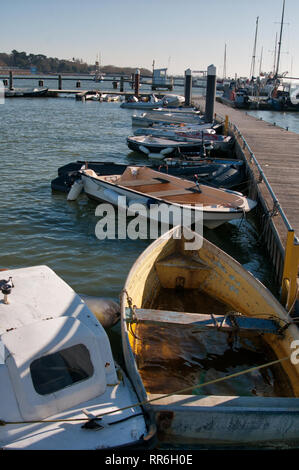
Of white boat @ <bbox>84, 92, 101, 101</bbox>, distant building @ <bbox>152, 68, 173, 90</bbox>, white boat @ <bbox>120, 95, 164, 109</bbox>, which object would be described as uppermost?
distant building @ <bbox>152, 68, 173, 90</bbox>

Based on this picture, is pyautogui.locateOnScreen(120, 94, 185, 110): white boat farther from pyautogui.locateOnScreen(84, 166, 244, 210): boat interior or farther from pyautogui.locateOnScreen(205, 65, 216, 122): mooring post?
pyautogui.locateOnScreen(84, 166, 244, 210): boat interior

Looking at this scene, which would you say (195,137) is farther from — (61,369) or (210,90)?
(61,369)

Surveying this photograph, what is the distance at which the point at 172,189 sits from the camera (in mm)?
14836

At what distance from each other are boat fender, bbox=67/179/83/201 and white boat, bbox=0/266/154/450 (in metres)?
10.4

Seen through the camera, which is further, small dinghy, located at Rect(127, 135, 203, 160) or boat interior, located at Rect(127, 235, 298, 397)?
small dinghy, located at Rect(127, 135, 203, 160)

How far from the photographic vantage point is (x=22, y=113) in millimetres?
45875

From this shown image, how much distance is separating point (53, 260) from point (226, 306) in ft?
16.3

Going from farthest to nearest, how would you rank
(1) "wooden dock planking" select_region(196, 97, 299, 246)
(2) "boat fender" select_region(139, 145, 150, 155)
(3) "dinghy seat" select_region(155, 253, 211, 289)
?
1. (2) "boat fender" select_region(139, 145, 150, 155)
2. (1) "wooden dock planking" select_region(196, 97, 299, 246)
3. (3) "dinghy seat" select_region(155, 253, 211, 289)

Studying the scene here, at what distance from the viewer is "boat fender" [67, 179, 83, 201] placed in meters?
15.8

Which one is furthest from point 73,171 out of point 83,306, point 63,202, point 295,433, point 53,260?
point 295,433

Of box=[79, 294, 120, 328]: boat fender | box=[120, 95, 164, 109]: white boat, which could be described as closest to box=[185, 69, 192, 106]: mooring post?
box=[120, 95, 164, 109]: white boat

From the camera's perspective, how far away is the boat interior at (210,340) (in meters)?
6.17

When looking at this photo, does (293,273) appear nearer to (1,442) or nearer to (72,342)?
(72,342)

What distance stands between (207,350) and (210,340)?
0.87ft
